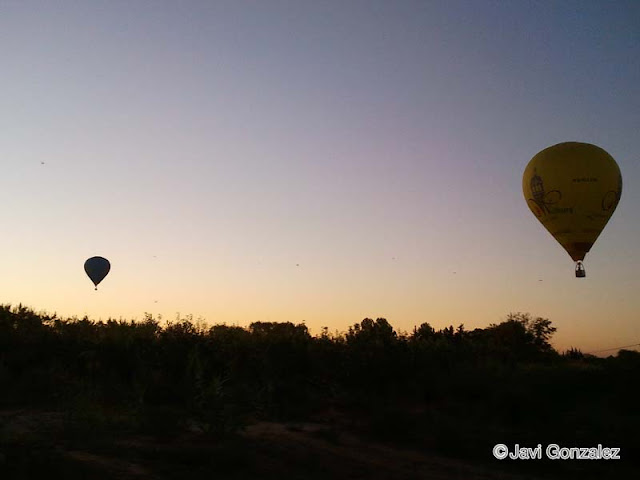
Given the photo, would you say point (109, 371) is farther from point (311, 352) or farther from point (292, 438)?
point (292, 438)

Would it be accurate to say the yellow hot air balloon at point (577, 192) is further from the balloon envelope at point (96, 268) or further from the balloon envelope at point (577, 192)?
the balloon envelope at point (96, 268)

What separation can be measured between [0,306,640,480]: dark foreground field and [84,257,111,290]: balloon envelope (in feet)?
18.5

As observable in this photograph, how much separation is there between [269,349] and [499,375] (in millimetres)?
6973

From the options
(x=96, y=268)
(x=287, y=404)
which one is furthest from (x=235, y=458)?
(x=96, y=268)

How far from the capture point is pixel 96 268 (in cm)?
2978

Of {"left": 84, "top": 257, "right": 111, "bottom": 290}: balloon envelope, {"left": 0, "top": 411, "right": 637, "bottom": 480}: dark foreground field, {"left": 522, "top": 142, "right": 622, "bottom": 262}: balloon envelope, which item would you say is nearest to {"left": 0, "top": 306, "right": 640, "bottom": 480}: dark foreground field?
{"left": 0, "top": 411, "right": 637, "bottom": 480}: dark foreground field

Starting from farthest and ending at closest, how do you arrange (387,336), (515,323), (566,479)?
(515,323), (387,336), (566,479)

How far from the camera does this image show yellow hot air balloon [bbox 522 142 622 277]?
715 inches

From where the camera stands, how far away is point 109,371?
18672 mm

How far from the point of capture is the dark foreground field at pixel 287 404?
414 inches

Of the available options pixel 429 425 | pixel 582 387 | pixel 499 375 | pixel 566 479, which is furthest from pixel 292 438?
pixel 582 387

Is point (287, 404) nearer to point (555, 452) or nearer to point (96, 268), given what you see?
point (555, 452)

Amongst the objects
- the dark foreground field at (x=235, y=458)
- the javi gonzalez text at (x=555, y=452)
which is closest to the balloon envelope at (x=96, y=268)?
the dark foreground field at (x=235, y=458)

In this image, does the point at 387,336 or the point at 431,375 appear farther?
the point at 387,336
